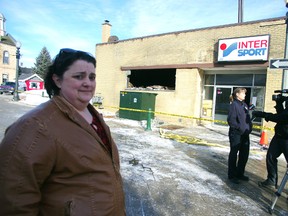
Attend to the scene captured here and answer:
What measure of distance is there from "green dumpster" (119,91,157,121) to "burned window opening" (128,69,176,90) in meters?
2.89

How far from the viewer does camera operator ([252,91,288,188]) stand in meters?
4.28

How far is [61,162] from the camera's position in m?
1.44

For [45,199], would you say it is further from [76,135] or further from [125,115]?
[125,115]

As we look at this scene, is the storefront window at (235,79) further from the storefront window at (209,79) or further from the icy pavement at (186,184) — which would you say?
the icy pavement at (186,184)

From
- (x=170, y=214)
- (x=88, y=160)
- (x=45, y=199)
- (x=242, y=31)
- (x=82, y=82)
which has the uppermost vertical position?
(x=242, y=31)

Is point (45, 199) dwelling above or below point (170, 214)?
above

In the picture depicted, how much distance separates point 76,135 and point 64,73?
48 centimetres

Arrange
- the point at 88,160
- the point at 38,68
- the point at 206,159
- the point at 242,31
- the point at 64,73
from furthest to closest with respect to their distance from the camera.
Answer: the point at 38,68
the point at 242,31
the point at 206,159
the point at 64,73
the point at 88,160

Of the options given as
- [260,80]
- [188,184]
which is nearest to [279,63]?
[188,184]

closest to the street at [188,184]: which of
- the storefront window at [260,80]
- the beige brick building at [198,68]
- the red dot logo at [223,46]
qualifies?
the beige brick building at [198,68]

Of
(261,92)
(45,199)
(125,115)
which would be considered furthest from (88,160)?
(125,115)

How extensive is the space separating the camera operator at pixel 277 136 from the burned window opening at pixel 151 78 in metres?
12.6

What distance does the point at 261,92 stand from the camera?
1212 centimetres

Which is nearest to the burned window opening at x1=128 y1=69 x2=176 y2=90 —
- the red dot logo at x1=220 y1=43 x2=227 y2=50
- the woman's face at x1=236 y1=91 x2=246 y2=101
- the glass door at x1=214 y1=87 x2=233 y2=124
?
the glass door at x1=214 y1=87 x2=233 y2=124
